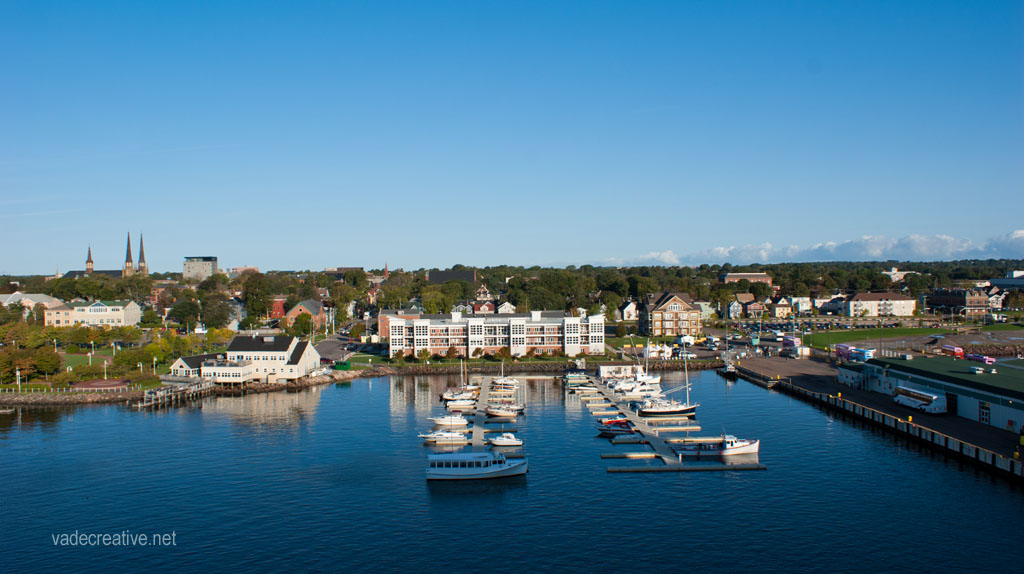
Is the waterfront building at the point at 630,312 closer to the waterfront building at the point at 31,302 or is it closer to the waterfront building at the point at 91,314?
the waterfront building at the point at 91,314

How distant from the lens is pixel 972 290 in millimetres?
101000

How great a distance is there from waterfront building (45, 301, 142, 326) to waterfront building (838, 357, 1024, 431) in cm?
7671

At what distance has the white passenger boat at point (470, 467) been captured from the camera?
27.4 m

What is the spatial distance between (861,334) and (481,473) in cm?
5969

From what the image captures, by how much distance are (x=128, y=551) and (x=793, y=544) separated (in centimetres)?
1939

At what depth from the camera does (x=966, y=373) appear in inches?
1436

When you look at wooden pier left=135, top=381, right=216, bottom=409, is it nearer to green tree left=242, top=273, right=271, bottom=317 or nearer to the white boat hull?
the white boat hull

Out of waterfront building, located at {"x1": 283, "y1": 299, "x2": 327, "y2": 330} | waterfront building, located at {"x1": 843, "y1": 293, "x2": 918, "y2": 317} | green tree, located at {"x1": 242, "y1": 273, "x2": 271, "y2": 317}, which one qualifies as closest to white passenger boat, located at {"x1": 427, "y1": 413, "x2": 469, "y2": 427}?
waterfront building, located at {"x1": 283, "y1": 299, "x2": 327, "y2": 330}

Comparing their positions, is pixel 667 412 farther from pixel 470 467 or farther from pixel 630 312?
pixel 630 312

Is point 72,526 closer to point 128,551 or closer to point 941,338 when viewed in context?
point 128,551

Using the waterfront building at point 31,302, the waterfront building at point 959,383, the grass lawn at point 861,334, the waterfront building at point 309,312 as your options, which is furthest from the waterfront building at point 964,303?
the waterfront building at point 31,302

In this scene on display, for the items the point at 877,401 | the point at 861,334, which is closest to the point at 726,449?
the point at 877,401

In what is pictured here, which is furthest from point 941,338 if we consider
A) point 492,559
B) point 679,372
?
point 492,559

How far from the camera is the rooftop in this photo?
31967 millimetres
